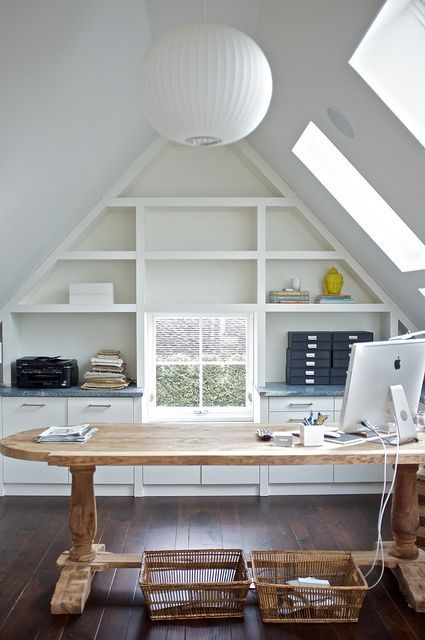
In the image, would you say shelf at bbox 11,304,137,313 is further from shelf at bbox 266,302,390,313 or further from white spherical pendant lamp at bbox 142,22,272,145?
white spherical pendant lamp at bbox 142,22,272,145

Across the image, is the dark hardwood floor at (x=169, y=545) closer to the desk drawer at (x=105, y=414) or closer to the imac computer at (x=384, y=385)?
the desk drawer at (x=105, y=414)

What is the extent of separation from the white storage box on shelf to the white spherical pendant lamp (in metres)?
2.91

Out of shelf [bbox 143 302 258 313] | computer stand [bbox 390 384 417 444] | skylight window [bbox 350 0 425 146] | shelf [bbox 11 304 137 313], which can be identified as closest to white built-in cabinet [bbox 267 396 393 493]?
shelf [bbox 143 302 258 313]

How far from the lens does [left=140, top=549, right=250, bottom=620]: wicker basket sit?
9.12 ft

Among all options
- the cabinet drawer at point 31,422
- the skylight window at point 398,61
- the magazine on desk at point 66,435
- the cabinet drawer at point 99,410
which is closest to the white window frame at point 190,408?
the cabinet drawer at point 99,410

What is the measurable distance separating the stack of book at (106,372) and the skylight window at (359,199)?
2066mm

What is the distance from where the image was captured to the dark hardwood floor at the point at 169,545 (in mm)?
2695

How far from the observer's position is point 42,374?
4.57m

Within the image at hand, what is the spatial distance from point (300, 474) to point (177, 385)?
1273mm

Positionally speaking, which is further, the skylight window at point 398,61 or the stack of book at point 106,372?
the stack of book at point 106,372

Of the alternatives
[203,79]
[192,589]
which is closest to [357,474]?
[192,589]

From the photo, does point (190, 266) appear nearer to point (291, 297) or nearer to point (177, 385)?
point (291, 297)

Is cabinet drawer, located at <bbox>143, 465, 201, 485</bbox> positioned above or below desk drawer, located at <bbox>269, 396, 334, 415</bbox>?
below

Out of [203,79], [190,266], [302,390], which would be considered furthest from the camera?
[190,266]
